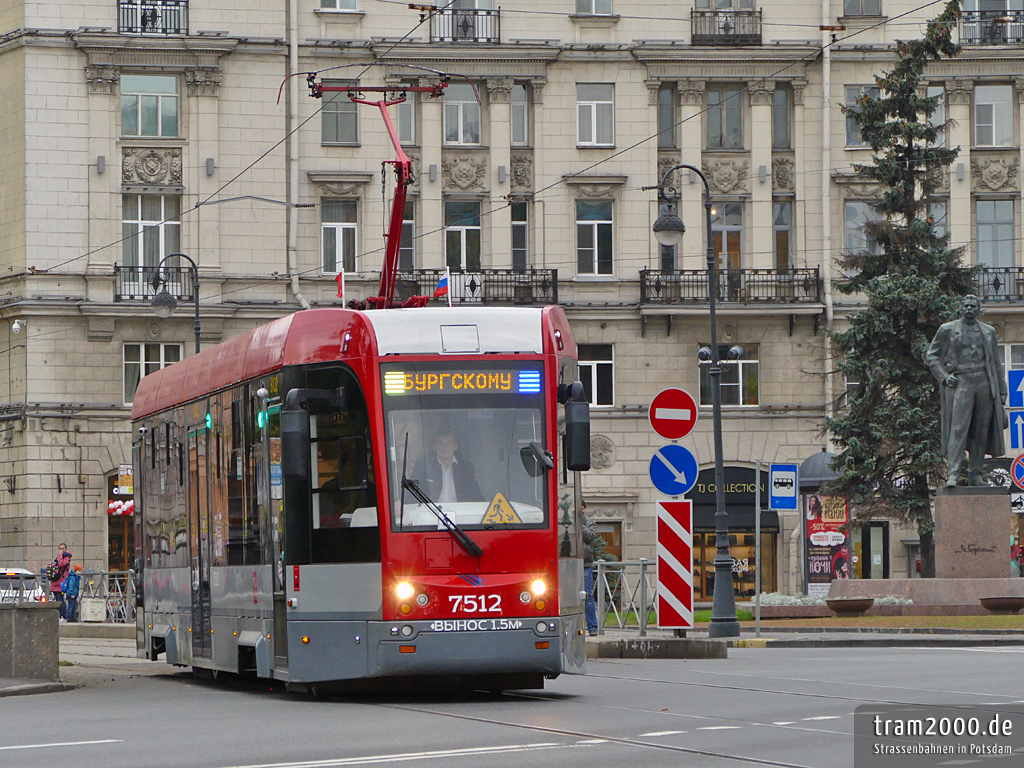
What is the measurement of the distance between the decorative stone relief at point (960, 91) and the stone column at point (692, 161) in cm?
634

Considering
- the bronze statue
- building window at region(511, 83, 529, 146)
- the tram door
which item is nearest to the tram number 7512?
the tram door

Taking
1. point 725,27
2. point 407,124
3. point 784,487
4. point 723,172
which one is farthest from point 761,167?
point 784,487

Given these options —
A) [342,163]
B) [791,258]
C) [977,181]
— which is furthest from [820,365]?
[342,163]

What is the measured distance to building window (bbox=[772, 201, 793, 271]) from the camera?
48.7m

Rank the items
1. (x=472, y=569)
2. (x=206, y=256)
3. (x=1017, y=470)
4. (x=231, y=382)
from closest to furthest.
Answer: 1. (x=472, y=569)
2. (x=231, y=382)
3. (x=1017, y=470)
4. (x=206, y=256)

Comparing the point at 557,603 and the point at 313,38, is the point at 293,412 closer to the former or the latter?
the point at 557,603

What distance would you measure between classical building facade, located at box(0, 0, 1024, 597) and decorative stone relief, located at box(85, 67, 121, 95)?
5 cm

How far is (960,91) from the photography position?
4862cm

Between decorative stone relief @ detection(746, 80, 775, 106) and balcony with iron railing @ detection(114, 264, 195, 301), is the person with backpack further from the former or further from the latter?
decorative stone relief @ detection(746, 80, 775, 106)

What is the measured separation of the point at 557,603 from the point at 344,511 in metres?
1.82

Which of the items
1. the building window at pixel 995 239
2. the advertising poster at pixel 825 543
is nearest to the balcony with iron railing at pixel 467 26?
the building window at pixel 995 239

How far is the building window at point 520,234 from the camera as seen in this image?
158 ft

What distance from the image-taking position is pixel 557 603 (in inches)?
581

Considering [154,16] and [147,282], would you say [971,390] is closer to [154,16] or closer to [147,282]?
[147,282]
